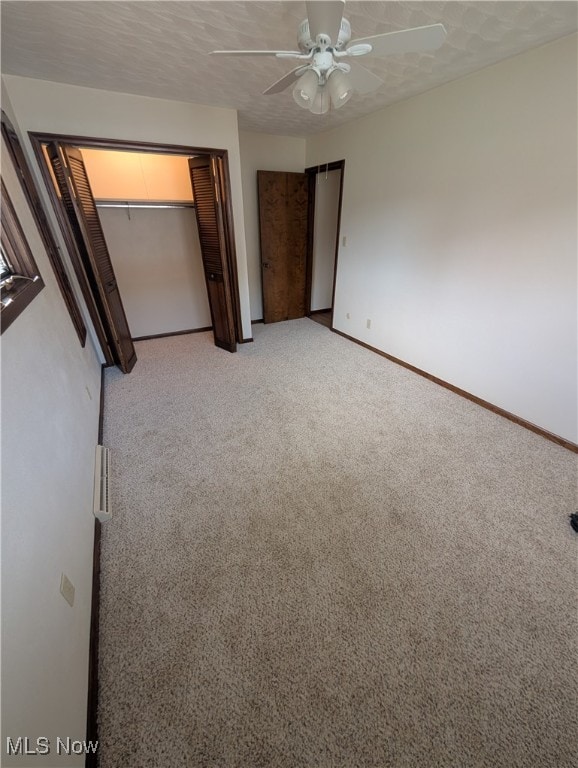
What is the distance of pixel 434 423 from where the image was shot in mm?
2500

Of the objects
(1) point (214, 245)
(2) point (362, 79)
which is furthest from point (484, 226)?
(1) point (214, 245)

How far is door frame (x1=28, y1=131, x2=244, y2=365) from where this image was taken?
2416 mm

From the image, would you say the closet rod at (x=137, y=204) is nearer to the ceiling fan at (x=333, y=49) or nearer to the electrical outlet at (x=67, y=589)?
the ceiling fan at (x=333, y=49)

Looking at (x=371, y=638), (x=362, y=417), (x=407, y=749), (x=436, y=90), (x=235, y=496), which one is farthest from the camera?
(x=362, y=417)

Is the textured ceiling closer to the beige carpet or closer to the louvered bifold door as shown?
the louvered bifold door

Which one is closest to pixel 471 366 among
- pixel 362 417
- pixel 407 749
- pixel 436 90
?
pixel 362 417

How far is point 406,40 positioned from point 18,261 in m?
2.15

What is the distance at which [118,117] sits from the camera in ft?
8.32

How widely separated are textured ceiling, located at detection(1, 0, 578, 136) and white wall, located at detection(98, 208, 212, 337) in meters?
1.35

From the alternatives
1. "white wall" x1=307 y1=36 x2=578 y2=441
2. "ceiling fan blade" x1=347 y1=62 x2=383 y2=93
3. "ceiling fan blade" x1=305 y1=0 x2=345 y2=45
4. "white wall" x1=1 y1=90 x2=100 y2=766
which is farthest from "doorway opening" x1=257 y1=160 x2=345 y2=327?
"white wall" x1=1 y1=90 x2=100 y2=766

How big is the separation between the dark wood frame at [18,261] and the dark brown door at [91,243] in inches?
42.3

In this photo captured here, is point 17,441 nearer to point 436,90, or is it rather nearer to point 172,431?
point 172,431

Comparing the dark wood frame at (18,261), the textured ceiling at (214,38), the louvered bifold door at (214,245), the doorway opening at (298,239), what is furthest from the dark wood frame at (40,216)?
the doorway opening at (298,239)

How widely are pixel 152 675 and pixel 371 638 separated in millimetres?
873
